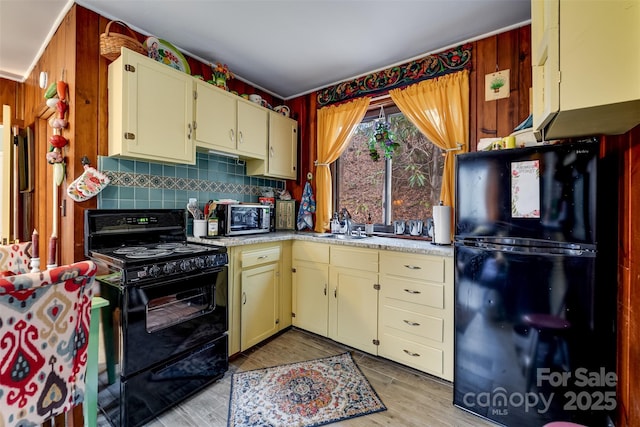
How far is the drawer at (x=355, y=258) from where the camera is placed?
2195 mm

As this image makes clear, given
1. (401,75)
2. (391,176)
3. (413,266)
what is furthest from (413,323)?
(401,75)

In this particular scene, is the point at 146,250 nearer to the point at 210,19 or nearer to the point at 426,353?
the point at 210,19

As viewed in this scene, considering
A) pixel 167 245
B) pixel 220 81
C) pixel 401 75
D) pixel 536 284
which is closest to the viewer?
pixel 536 284

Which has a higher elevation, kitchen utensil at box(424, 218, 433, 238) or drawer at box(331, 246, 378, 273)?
kitchen utensil at box(424, 218, 433, 238)

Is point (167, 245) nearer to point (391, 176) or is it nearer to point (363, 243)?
point (363, 243)

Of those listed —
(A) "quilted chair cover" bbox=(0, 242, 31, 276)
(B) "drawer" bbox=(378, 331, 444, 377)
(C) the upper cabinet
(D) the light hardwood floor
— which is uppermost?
(C) the upper cabinet

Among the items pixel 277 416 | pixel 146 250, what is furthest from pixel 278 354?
pixel 146 250

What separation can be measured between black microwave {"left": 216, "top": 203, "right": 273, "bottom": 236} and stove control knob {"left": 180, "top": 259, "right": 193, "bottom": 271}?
729mm

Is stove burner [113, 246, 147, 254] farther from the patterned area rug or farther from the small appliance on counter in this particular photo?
the small appliance on counter

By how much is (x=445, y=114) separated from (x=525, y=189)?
1.15 meters

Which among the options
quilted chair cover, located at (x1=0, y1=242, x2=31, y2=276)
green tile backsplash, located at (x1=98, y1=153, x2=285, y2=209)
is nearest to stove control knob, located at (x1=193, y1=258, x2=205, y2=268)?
green tile backsplash, located at (x1=98, y1=153, x2=285, y2=209)

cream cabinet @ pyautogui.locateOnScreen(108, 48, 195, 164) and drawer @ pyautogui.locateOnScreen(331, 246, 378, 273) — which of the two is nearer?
cream cabinet @ pyautogui.locateOnScreen(108, 48, 195, 164)

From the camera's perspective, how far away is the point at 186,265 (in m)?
1.68

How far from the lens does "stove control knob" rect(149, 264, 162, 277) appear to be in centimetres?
152
